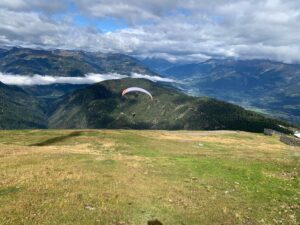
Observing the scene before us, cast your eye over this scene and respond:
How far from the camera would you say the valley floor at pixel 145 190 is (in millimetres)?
25797

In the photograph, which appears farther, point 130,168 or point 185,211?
point 130,168

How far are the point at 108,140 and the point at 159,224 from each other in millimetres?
46759

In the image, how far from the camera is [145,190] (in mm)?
32469

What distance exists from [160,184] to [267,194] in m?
9.53

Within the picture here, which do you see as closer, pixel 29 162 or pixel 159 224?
pixel 159 224

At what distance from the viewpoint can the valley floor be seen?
2580 cm

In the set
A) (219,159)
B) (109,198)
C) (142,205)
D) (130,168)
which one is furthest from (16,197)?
(219,159)

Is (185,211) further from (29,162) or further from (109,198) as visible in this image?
(29,162)

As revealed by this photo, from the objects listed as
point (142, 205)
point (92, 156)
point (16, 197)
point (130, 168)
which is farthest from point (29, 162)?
point (142, 205)

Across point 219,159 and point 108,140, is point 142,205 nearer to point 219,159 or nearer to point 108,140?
point 219,159

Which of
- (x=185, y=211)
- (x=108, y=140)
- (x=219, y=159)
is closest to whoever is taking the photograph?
(x=185, y=211)

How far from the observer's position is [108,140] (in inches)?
2768

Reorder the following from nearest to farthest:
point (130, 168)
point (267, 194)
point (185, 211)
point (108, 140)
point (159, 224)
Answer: point (159, 224) → point (185, 211) → point (267, 194) → point (130, 168) → point (108, 140)

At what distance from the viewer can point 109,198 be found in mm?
29281
